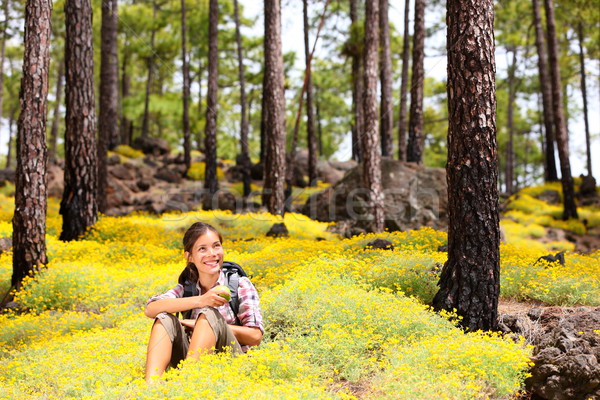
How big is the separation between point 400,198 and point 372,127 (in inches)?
138

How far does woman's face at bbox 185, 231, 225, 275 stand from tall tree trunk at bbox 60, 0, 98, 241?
808 cm

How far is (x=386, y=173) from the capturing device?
16672 mm

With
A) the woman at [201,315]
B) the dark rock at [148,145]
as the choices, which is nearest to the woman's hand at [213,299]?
the woman at [201,315]

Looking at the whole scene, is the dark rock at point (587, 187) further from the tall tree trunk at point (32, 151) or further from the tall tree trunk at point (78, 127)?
the tall tree trunk at point (32, 151)

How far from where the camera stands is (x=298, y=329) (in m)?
5.62

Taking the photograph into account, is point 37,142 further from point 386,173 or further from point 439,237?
point 386,173

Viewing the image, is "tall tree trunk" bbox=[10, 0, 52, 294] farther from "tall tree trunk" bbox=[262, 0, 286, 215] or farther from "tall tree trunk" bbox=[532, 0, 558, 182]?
"tall tree trunk" bbox=[532, 0, 558, 182]

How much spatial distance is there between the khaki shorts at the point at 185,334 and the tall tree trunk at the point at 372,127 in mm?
9317

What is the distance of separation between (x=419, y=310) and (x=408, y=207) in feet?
33.9

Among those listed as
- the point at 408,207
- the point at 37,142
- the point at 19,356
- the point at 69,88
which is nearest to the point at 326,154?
the point at 408,207

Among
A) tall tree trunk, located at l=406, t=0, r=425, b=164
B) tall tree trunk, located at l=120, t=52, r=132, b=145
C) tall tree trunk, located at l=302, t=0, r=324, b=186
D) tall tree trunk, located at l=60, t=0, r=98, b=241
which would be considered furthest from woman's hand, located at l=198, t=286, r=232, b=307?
tall tree trunk, located at l=120, t=52, r=132, b=145

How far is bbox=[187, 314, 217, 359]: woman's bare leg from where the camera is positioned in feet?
14.0

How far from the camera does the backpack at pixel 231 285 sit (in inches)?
182

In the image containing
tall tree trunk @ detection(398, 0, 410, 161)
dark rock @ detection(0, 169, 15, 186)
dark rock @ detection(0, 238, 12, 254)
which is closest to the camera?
dark rock @ detection(0, 238, 12, 254)
